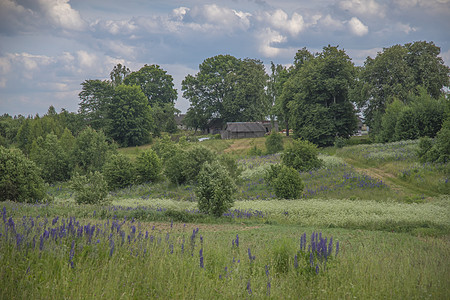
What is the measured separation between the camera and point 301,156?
89.4 ft

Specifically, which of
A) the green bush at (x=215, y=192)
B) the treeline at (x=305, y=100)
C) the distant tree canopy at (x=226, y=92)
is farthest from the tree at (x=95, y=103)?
the green bush at (x=215, y=192)

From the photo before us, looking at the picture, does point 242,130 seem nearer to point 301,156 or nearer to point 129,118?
point 129,118

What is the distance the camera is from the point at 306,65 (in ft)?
156

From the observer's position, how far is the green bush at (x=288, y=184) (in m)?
19.5

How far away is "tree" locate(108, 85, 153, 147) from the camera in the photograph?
61.0 meters

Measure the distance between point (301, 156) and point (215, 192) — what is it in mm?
15451

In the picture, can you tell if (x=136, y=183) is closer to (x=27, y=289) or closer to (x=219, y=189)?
(x=219, y=189)

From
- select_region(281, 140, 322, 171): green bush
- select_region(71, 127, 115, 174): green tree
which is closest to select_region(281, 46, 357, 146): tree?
select_region(281, 140, 322, 171): green bush

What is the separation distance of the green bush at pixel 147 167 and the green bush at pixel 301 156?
11.5 m

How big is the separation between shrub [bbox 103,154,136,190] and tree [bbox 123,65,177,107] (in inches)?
2078

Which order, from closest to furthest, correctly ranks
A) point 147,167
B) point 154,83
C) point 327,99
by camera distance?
1. point 147,167
2. point 327,99
3. point 154,83

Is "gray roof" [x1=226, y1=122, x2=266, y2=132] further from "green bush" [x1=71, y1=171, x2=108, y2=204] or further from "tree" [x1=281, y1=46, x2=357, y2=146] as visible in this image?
"green bush" [x1=71, y1=171, x2=108, y2=204]

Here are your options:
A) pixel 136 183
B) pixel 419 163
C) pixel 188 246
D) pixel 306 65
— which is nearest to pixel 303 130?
pixel 306 65

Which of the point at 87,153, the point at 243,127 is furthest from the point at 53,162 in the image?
the point at 243,127
